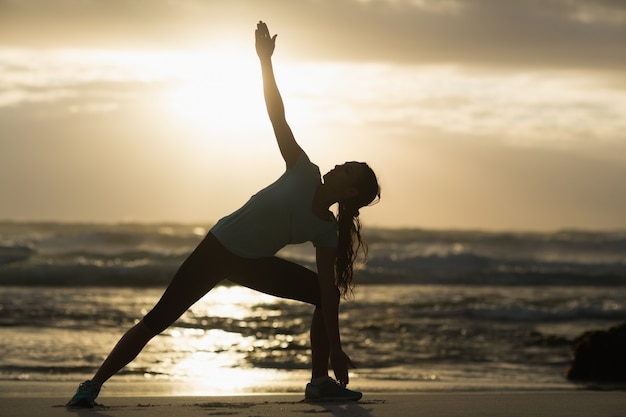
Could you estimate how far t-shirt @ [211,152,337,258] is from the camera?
4.99 metres

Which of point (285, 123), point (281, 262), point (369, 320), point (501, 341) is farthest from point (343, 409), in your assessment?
point (369, 320)

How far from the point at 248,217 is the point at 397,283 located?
706 inches

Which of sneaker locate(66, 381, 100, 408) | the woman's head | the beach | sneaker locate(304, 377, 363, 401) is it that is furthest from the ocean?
the woman's head

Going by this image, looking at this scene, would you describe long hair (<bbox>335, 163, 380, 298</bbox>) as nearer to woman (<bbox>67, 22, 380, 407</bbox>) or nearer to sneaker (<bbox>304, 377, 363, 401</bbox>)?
woman (<bbox>67, 22, 380, 407</bbox>)

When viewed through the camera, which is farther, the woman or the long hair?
the long hair

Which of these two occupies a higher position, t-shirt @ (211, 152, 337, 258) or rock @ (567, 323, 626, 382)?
t-shirt @ (211, 152, 337, 258)

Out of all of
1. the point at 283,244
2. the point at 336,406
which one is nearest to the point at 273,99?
the point at 283,244

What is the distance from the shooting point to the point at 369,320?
12398 mm

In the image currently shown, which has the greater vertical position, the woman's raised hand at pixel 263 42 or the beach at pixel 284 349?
the woman's raised hand at pixel 263 42

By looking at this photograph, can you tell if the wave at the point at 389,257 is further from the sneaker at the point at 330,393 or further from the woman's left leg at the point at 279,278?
the woman's left leg at the point at 279,278

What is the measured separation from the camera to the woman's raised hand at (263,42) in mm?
4793

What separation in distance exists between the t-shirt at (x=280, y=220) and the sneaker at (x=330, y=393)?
0.96 m

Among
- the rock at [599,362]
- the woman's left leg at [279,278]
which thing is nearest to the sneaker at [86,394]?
the woman's left leg at [279,278]

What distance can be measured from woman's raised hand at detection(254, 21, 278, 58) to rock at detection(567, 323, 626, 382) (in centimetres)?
519
